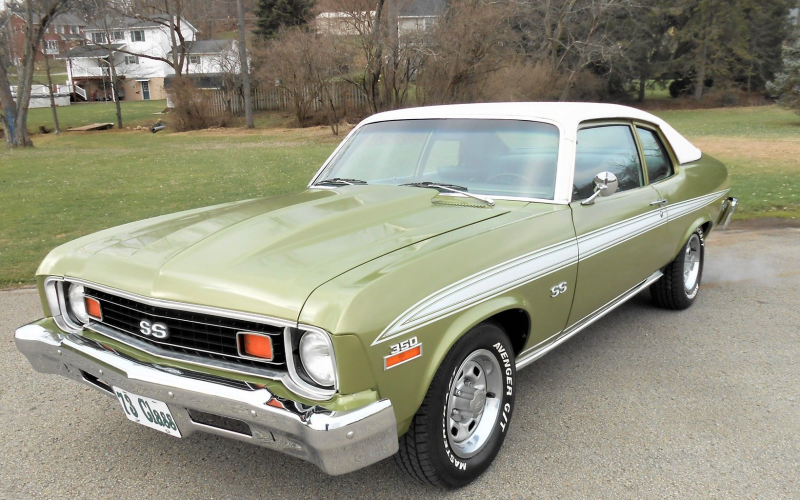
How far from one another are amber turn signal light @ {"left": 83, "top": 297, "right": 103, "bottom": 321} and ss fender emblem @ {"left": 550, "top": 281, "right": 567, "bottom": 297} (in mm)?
2148

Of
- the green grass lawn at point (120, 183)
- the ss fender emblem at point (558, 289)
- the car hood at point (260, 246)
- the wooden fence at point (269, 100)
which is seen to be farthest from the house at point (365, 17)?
the ss fender emblem at point (558, 289)

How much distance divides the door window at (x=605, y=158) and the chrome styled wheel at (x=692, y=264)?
1239mm

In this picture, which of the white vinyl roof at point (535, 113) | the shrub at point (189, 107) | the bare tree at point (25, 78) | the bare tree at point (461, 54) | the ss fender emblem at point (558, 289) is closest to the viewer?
the ss fender emblem at point (558, 289)

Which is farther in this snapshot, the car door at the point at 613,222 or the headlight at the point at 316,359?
the car door at the point at 613,222

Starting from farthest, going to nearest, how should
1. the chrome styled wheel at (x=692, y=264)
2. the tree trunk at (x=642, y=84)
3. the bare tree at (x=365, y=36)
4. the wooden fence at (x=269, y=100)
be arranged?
the tree trunk at (x=642, y=84)
the wooden fence at (x=269, y=100)
the bare tree at (x=365, y=36)
the chrome styled wheel at (x=692, y=264)

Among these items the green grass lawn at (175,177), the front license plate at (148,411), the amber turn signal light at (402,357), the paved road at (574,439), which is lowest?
the paved road at (574,439)

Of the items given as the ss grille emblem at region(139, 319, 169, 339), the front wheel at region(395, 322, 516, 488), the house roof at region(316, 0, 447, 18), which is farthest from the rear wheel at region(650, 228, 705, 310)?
the house roof at region(316, 0, 447, 18)

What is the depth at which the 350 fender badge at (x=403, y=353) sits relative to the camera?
228 centimetres

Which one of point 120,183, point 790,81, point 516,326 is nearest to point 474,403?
point 516,326

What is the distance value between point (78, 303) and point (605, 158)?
3.13m

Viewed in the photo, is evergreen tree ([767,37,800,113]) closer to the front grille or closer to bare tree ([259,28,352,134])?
bare tree ([259,28,352,134])

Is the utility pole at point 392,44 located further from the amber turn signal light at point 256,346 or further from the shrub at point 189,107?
the amber turn signal light at point 256,346

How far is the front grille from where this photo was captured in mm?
2363

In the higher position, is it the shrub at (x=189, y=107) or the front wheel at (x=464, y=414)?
the shrub at (x=189, y=107)
